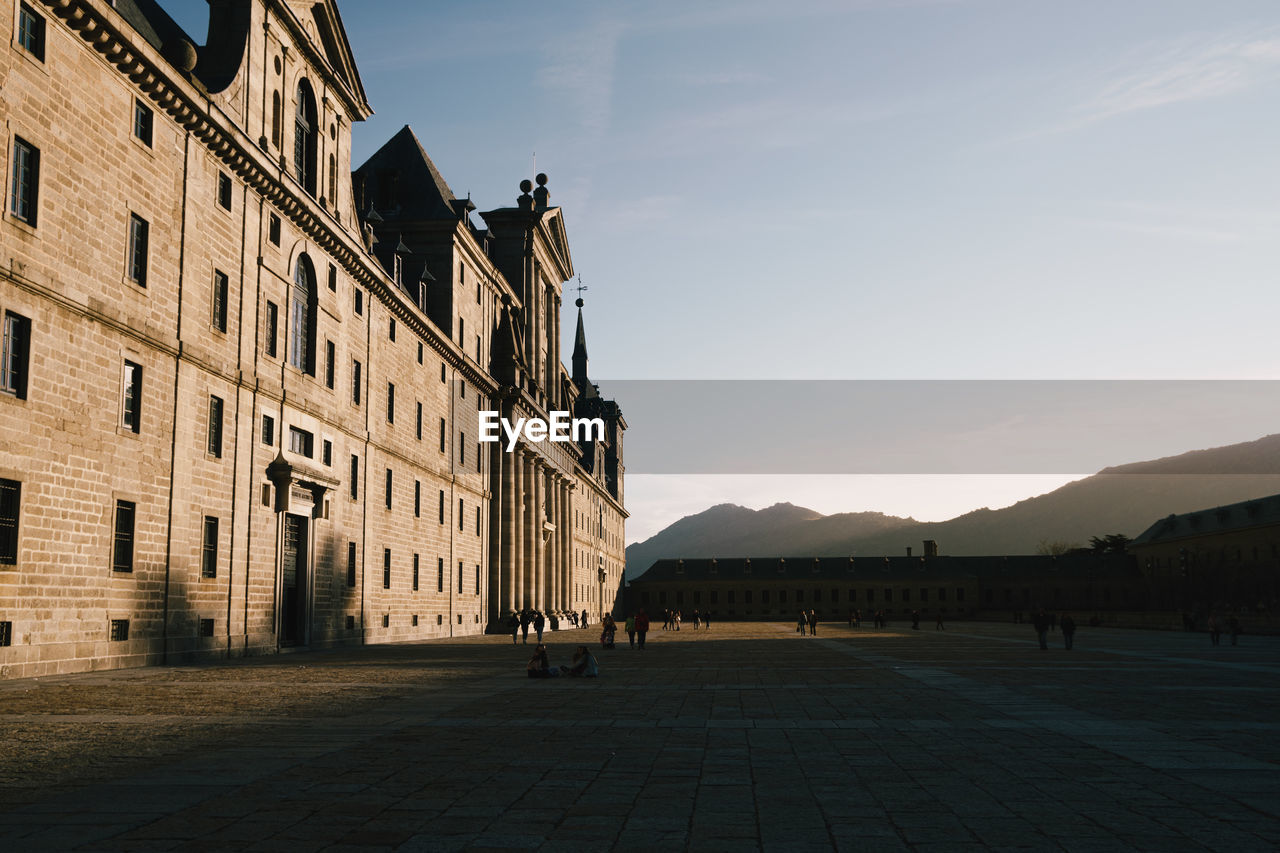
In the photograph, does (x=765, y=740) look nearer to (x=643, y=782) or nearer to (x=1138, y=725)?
(x=643, y=782)

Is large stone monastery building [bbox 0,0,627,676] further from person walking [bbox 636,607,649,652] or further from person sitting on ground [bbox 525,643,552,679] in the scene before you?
person walking [bbox 636,607,649,652]

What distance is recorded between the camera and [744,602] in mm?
142250

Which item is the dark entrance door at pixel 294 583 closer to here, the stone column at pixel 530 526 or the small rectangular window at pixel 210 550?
the small rectangular window at pixel 210 550

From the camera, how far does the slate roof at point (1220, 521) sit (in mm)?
118500

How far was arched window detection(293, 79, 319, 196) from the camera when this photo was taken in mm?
37281

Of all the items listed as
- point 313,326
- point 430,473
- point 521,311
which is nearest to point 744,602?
point 521,311

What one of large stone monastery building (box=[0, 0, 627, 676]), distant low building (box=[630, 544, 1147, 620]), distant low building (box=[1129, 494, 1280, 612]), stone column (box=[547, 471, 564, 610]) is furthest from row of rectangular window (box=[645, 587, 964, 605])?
large stone monastery building (box=[0, 0, 627, 676])

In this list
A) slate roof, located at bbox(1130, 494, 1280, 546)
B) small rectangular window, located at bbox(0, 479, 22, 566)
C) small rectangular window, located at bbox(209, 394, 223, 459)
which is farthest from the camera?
slate roof, located at bbox(1130, 494, 1280, 546)

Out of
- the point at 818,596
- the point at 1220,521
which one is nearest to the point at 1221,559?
the point at 1220,521

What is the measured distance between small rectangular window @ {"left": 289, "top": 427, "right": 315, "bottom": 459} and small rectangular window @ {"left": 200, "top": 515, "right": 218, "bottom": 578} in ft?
18.5

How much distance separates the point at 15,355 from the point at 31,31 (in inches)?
272

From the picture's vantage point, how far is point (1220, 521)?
128m

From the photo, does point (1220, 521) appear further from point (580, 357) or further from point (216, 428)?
point (216, 428)

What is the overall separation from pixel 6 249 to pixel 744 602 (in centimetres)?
12710
